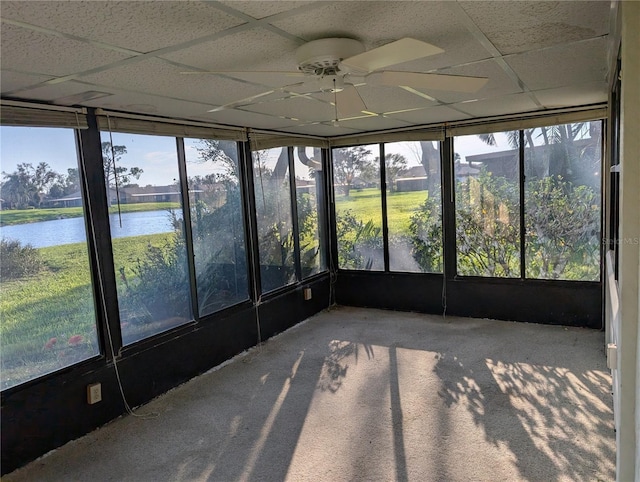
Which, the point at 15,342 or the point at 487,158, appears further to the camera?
the point at 487,158

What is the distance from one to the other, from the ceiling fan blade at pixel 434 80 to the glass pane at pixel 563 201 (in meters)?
2.92

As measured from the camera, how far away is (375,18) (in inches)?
68.9

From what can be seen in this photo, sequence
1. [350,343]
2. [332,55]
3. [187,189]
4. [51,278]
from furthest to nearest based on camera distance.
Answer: [350,343]
[187,189]
[51,278]
[332,55]

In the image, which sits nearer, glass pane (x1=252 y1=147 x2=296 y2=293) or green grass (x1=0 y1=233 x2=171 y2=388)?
green grass (x1=0 y1=233 x2=171 y2=388)

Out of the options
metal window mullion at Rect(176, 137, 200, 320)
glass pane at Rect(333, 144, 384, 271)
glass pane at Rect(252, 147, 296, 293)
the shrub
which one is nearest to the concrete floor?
metal window mullion at Rect(176, 137, 200, 320)

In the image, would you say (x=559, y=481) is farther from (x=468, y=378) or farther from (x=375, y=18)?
(x=375, y=18)

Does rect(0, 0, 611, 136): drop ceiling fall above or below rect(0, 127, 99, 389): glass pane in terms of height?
above

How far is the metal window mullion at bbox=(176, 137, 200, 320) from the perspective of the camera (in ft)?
12.5

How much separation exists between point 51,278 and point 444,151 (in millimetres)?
3908

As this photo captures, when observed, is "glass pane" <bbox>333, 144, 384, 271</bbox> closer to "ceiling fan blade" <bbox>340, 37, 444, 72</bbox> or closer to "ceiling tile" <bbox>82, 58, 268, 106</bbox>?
"ceiling tile" <bbox>82, 58, 268, 106</bbox>

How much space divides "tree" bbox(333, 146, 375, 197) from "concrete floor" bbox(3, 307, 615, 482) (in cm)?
214

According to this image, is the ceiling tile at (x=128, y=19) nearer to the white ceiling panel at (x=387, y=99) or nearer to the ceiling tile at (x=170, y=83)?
the ceiling tile at (x=170, y=83)

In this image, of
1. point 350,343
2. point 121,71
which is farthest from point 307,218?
point 121,71

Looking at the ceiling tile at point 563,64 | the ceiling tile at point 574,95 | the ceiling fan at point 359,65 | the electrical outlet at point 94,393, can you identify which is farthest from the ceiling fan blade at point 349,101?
the electrical outlet at point 94,393
